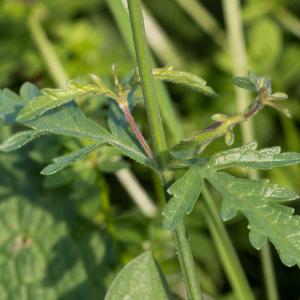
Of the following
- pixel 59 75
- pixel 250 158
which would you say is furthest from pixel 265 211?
pixel 59 75

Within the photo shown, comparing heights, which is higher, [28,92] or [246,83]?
[28,92]

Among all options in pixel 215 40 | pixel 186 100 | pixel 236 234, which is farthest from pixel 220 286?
pixel 215 40

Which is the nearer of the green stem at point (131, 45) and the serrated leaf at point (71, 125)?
the serrated leaf at point (71, 125)

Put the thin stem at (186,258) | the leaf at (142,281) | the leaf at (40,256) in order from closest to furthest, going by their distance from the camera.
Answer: the thin stem at (186,258) < the leaf at (142,281) < the leaf at (40,256)

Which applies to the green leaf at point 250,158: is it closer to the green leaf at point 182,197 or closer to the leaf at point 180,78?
the green leaf at point 182,197

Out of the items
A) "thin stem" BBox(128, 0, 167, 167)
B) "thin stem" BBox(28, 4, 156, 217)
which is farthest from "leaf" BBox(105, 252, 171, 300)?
"thin stem" BBox(28, 4, 156, 217)

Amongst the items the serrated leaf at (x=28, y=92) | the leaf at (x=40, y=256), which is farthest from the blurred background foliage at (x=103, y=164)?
the serrated leaf at (x=28, y=92)

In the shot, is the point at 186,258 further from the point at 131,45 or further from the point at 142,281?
the point at 131,45

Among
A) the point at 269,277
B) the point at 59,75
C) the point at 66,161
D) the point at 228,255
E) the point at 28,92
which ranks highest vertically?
the point at 59,75
